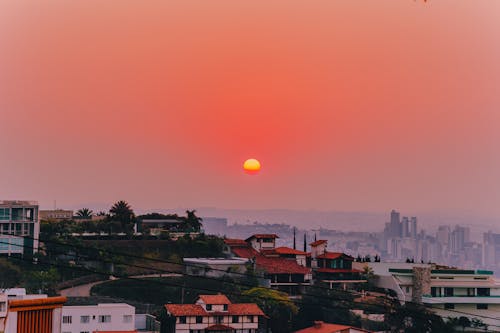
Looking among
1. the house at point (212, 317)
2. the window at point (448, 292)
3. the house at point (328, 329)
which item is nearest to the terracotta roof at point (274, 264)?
the window at point (448, 292)

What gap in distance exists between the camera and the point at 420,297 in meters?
60.9

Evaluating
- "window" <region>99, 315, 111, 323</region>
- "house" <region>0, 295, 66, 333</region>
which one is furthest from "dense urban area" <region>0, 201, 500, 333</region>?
"house" <region>0, 295, 66, 333</region>

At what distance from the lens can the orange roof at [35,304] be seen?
42.9 ft

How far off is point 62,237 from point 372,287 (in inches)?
682

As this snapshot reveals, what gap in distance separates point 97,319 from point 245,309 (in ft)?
24.0

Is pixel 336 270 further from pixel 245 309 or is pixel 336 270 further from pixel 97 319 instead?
A: pixel 97 319

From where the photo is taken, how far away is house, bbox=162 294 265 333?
160ft

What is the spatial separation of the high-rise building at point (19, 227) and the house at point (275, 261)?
37.6ft

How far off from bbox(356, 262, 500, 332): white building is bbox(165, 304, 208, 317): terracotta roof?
1424 cm

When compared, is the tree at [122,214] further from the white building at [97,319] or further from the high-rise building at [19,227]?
the white building at [97,319]

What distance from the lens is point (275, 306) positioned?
53438mm

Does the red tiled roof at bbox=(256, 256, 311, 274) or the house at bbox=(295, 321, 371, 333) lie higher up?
the red tiled roof at bbox=(256, 256, 311, 274)

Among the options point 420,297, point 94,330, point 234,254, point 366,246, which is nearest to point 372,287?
point 420,297

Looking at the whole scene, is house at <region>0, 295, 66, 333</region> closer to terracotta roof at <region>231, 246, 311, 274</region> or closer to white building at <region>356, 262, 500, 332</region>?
terracotta roof at <region>231, 246, 311, 274</region>
